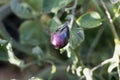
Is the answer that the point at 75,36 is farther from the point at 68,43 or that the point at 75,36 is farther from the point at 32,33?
the point at 32,33

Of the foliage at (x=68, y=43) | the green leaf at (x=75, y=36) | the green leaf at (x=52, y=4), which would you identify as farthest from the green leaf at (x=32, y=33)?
the green leaf at (x=75, y=36)

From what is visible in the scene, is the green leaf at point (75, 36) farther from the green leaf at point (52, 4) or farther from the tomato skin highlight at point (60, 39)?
the green leaf at point (52, 4)

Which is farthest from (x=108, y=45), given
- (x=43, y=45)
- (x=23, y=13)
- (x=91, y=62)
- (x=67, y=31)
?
(x=67, y=31)

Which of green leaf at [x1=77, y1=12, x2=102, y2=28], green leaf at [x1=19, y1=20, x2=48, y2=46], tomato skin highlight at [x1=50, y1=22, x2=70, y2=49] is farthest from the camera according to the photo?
green leaf at [x1=19, y1=20, x2=48, y2=46]

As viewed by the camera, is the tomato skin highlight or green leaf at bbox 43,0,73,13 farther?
green leaf at bbox 43,0,73,13

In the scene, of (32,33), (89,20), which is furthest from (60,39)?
(32,33)

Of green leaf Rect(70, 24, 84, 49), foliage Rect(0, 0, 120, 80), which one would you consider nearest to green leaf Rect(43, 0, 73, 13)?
foliage Rect(0, 0, 120, 80)

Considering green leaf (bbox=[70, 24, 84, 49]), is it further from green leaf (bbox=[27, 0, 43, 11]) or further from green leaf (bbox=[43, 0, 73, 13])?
green leaf (bbox=[27, 0, 43, 11])

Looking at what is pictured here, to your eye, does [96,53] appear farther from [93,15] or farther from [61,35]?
[61,35]
